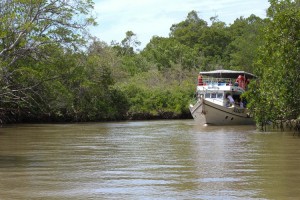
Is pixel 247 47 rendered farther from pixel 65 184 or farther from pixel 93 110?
pixel 65 184

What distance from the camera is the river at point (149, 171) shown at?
28.8ft

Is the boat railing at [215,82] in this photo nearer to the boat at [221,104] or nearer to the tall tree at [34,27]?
the boat at [221,104]

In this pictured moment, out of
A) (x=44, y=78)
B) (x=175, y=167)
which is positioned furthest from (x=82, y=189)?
(x=44, y=78)

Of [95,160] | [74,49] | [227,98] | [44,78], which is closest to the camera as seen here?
[95,160]

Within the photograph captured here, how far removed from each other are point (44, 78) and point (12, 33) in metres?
5.21

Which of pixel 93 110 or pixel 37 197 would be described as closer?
pixel 37 197

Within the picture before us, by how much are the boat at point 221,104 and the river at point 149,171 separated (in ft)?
47.2

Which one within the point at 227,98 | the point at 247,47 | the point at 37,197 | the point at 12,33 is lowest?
the point at 37,197

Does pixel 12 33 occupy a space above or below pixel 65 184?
above

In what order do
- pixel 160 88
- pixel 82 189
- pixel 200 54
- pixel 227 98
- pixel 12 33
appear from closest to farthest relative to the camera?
pixel 82 189, pixel 12 33, pixel 227 98, pixel 160 88, pixel 200 54

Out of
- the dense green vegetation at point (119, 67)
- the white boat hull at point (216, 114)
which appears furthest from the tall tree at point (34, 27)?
the white boat hull at point (216, 114)

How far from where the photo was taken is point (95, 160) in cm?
1352

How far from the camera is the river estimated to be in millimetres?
8789

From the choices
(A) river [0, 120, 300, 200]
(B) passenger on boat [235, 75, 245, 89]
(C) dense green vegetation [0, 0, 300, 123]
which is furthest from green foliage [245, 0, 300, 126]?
(B) passenger on boat [235, 75, 245, 89]
